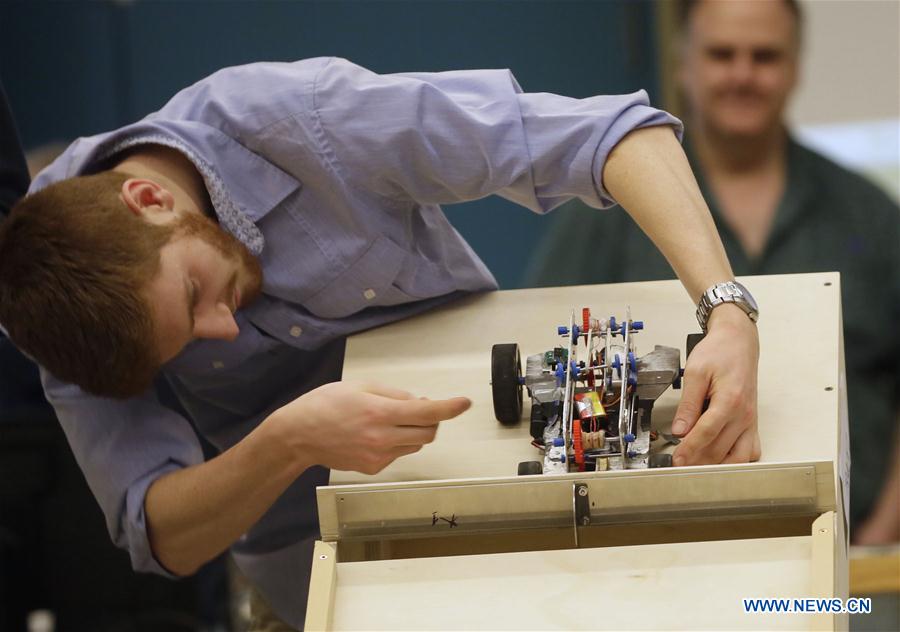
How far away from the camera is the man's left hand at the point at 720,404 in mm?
1397

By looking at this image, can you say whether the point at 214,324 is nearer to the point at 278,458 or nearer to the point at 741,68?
the point at 278,458

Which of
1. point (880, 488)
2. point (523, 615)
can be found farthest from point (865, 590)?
point (523, 615)

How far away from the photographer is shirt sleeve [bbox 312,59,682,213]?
1652 millimetres

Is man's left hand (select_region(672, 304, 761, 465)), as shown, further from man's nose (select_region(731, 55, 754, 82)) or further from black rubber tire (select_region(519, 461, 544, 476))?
man's nose (select_region(731, 55, 754, 82))

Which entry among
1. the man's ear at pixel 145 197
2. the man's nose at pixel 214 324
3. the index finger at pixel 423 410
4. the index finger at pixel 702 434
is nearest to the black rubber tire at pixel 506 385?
the index finger at pixel 423 410

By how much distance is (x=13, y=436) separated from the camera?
9.42ft

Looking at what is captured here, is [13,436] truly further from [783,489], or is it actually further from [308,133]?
[783,489]

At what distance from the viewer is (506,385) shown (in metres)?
1.54

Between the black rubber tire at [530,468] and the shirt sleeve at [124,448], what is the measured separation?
1.79ft

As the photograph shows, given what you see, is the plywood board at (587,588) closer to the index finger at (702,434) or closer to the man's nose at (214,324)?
the index finger at (702,434)

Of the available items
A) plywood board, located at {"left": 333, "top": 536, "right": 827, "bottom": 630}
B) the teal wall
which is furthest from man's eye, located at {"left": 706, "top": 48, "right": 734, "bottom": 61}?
plywood board, located at {"left": 333, "top": 536, "right": 827, "bottom": 630}

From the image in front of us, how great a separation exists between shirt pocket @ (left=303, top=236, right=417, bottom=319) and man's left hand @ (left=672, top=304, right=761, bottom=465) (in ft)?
1.48

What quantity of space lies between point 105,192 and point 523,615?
2.40 feet

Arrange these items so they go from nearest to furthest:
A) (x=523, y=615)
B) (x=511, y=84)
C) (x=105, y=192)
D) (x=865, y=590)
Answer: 1. (x=523, y=615)
2. (x=105, y=192)
3. (x=511, y=84)
4. (x=865, y=590)
